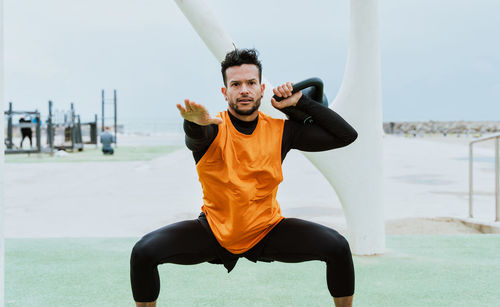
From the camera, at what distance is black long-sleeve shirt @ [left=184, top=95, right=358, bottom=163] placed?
2178mm

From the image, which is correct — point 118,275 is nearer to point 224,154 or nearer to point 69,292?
point 69,292

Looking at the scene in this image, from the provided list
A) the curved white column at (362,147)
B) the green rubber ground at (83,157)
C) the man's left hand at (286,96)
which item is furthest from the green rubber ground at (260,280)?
the green rubber ground at (83,157)

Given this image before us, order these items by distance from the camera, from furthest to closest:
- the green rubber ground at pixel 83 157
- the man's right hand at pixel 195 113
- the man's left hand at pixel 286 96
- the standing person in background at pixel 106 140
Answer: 1. the standing person in background at pixel 106 140
2. the green rubber ground at pixel 83 157
3. the man's left hand at pixel 286 96
4. the man's right hand at pixel 195 113

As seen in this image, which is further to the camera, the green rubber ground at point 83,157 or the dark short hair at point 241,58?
the green rubber ground at point 83,157

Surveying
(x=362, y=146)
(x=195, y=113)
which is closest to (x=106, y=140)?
(x=362, y=146)

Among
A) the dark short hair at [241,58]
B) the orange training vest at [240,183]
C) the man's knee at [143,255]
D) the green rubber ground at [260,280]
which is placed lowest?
the green rubber ground at [260,280]

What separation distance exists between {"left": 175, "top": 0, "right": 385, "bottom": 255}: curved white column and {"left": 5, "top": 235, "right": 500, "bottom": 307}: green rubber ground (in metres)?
0.25

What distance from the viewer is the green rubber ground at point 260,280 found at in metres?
3.00

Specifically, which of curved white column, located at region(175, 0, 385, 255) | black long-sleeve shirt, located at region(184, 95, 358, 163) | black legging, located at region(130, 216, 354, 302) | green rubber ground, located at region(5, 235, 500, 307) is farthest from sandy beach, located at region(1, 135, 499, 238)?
black long-sleeve shirt, located at region(184, 95, 358, 163)

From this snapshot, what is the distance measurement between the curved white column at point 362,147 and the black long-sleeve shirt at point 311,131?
68.8 inches

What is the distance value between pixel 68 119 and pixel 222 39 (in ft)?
62.3

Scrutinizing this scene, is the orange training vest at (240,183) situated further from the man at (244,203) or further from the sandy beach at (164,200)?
the sandy beach at (164,200)

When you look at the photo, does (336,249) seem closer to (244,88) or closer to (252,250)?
(252,250)

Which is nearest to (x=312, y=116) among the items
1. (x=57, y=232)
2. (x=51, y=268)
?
(x=51, y=268)
